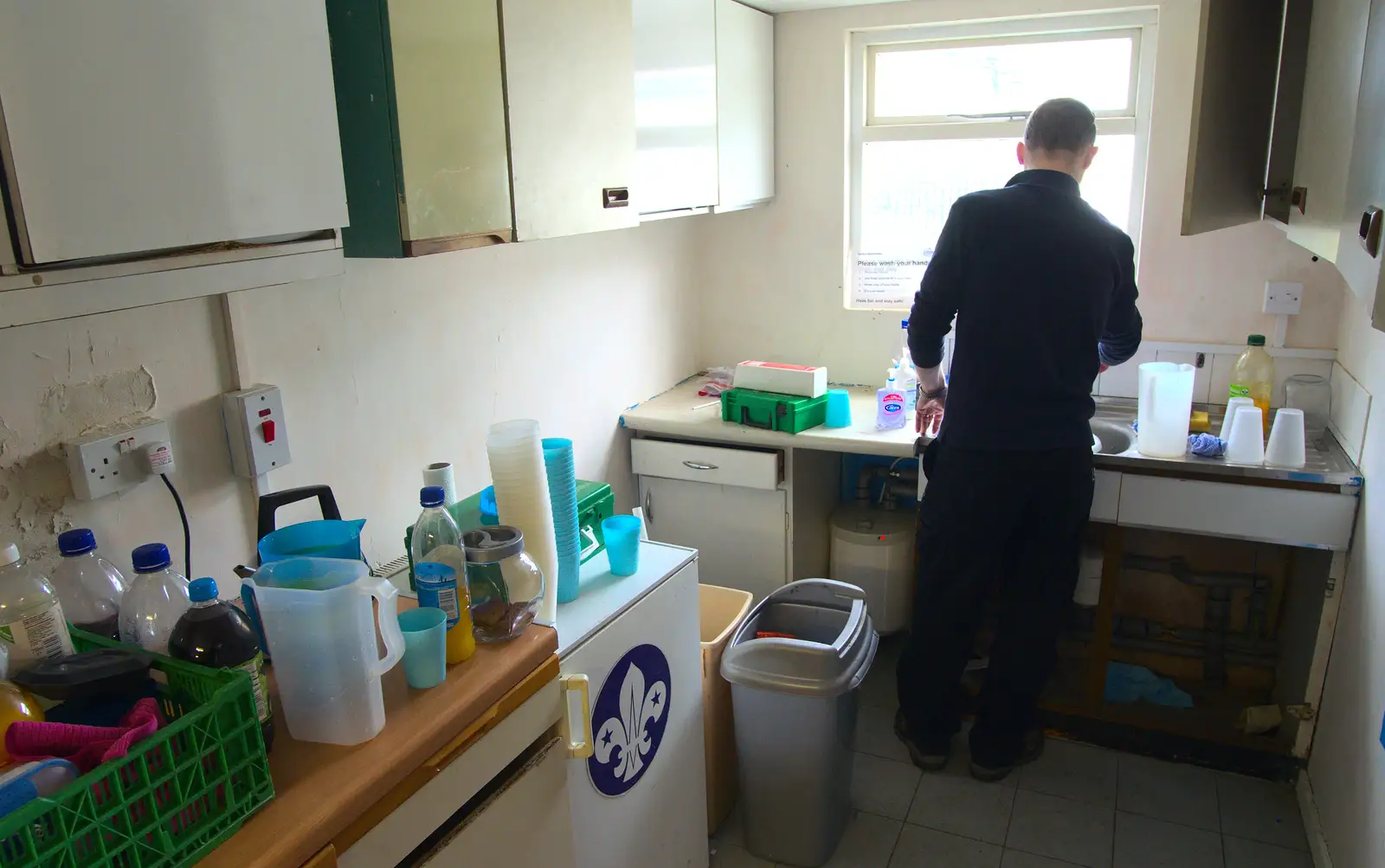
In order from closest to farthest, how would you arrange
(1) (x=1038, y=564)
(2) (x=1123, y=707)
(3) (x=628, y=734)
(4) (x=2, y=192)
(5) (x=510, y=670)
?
(4) (x=2, y=192) < (5) (x=510, y=670) < (3) (x=628, y=734) < (1) (x=1038, y=564) < (2) (x=1123, y=707)

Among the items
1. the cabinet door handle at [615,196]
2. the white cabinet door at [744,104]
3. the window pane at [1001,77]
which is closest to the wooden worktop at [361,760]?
the cabinet door handle at [615,196]

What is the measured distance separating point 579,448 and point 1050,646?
1371mm

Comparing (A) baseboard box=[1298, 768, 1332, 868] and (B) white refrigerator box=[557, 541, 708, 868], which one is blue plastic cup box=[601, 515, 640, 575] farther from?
(A) baseboard box=[1298, 768, 1332, 868]

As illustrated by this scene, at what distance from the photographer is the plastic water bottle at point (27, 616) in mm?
1098

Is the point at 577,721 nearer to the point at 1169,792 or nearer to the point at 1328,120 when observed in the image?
the point at 1328,120

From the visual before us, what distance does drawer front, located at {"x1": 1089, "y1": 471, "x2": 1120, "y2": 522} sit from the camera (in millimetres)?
2314

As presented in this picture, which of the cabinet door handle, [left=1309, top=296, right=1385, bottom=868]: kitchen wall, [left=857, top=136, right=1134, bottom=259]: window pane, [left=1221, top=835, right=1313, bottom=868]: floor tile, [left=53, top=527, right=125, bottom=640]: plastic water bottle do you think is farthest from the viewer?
[left=857, top=136, right=1134, bottom=259]: window pane

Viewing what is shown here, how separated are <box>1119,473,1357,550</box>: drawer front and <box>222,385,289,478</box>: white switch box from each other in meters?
1.97

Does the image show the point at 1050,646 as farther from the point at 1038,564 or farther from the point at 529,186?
the point at 529,186

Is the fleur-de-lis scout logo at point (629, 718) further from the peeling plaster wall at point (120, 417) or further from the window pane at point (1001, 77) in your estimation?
the window pane at point (1001, 77)

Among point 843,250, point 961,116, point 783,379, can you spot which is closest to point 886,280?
point 843,250

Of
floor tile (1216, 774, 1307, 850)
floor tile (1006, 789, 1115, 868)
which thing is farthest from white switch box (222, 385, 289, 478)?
floor tile (1216, 774, 1307, 850)

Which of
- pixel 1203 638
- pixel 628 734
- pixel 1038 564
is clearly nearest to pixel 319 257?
pixel 628 734

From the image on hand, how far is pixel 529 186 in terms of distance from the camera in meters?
1.73
